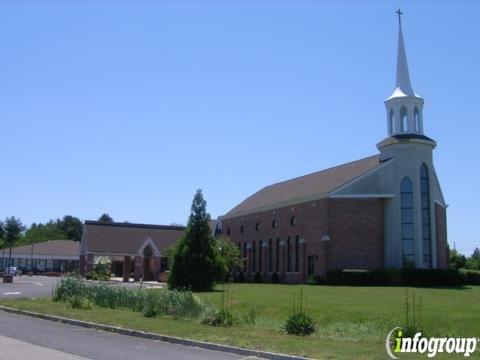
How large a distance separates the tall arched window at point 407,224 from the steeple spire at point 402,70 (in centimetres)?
827

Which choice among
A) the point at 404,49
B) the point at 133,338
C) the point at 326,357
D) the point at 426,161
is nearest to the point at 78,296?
the point at 133,338

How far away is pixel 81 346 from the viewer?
1495 centimetres

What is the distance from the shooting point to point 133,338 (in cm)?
1714

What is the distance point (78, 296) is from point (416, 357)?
57.7ft

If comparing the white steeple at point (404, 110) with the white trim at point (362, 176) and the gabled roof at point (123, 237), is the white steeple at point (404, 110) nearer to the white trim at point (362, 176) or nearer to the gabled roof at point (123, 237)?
the white trim at point (362, 176)

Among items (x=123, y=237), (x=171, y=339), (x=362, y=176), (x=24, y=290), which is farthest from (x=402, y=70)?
(x=123, y=237)

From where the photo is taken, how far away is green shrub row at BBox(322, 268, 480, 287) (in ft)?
150

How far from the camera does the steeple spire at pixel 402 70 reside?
172ft

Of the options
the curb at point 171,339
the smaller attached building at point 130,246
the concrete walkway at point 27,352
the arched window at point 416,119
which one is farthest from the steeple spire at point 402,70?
the concrete walkway at point 27,352

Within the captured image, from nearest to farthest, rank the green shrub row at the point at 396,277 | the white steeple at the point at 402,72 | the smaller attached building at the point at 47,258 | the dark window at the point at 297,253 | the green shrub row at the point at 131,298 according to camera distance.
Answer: the green shrub row at the point at 131,298 → the green shrub row at the point at 396,277 → the white steeple at the point at 402,72 → the dark window at the point at 297,253 → the smaller attached building at the point at 47,258

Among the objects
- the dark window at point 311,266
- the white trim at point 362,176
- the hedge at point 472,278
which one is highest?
the white trim at point 362,176

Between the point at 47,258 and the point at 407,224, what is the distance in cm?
7315

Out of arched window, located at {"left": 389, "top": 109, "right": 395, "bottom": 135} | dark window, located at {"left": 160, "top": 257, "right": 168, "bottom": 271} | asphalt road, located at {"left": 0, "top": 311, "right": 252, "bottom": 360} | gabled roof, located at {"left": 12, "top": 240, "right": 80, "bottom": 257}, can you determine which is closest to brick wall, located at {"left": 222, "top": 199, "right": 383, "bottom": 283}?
arched window, located at {"left": 389, "top": 109, "right": 395, "bottom": 135}

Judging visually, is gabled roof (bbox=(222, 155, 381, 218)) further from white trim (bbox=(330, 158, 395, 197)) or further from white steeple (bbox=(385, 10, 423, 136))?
white steeple (bbox=(385, 10, 423, 136))
